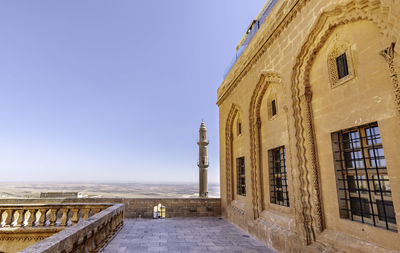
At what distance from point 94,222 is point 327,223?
4.94 metres

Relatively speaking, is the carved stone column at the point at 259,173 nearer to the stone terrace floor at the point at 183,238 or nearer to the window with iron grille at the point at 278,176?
the window with iron grille at the point at 278,176

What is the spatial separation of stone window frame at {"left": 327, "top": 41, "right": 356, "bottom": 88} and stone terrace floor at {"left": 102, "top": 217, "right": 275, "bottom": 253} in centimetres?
457

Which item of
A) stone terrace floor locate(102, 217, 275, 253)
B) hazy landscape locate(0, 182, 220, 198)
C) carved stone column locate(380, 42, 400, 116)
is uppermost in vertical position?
carved stone column locate(380, 42, 400, 116)

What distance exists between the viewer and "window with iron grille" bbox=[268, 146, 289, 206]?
6582 mm

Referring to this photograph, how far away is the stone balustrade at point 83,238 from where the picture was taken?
3102mm

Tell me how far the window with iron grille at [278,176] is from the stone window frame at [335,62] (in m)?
2.64

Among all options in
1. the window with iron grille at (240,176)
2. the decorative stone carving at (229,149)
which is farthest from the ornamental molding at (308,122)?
the decorative stone carving at (229,149)

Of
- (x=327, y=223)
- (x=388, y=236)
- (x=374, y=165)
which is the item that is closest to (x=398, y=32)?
(x=374, y=165)

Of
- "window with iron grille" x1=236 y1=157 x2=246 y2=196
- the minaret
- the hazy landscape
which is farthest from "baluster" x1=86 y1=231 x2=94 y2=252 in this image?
the hazy landscape

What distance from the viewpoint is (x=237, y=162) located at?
10484 millimetres

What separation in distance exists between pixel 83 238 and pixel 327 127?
5.27 m

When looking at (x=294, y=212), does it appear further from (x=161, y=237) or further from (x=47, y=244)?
(x=47, y=244)

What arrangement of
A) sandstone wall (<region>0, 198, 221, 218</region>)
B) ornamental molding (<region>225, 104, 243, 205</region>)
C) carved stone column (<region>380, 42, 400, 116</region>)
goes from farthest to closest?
sandstone wall (<region>0, 198, 221, 218</region>) → ornamental molding (<region>225, 104, 243, 205</region>) → carved stone column (<region>380, 42, 400, 116</region>)

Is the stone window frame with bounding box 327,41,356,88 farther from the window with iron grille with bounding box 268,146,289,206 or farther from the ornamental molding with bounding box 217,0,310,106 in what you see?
the window with iron grille with bounding box 268,146,289,206
